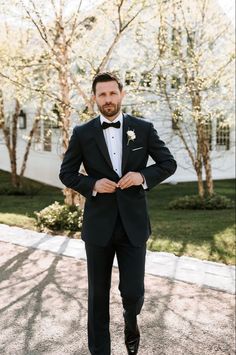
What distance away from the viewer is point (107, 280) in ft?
11.7

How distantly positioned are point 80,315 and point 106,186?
2198 mm

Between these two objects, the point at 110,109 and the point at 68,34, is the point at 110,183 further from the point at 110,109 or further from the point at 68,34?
the point at 68,34

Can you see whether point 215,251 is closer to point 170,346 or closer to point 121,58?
point 170,346

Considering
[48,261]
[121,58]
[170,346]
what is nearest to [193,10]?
[121,58]

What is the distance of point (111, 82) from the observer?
11.1 feet

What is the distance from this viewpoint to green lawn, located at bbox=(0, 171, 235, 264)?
8125 mm

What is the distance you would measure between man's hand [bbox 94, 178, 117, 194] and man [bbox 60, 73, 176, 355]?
0.03ft

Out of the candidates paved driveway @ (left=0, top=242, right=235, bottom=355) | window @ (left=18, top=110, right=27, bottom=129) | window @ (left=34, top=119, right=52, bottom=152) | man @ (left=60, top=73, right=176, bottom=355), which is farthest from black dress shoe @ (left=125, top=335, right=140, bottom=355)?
window @ (left=18, top=110, right=27, bottom=129)

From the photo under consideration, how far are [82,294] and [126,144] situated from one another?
8.99ft

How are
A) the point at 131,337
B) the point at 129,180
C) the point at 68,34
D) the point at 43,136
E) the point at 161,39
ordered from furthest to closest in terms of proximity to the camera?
the point at 43,136, the point at 161,39, the point at 68,34, the point at 131,337, the point at 129,180

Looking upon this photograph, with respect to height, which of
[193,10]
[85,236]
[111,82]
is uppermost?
[193,10]

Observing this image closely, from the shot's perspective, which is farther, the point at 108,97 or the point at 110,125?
the point at 110,125

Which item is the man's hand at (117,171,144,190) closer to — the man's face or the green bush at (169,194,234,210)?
the man's face

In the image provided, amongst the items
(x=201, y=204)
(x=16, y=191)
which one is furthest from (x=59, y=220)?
(x=16, y=191)
